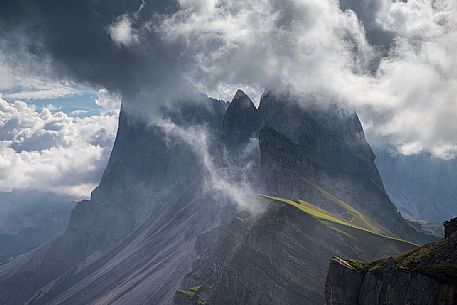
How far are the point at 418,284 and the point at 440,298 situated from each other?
29.8ft

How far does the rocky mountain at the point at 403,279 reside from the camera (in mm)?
111562

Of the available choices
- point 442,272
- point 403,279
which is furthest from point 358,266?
point 442,272

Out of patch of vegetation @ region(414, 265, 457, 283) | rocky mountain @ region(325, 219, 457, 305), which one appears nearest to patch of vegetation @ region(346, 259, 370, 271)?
rocky mountain @ region(325, 219, 457, 305)

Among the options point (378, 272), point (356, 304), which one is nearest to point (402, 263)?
point (378, 272)

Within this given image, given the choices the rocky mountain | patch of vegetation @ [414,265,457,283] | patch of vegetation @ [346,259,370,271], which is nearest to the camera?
patch of vegetation @ [414,265,457,283]

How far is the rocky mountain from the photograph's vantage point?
112m

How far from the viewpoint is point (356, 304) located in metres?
140

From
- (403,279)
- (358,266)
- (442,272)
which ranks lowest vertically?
(403,279)

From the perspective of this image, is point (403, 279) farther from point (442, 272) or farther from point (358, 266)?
point (358, 266)

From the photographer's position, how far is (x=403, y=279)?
12469cm

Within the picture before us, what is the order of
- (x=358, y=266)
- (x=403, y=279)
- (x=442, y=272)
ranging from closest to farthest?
(x=442, y=272), (x=403, y=279), (x=358, y=266)

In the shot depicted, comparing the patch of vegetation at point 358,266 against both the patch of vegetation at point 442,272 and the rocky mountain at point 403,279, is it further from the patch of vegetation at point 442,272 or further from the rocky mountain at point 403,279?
the patch of vegetation at point 442,272

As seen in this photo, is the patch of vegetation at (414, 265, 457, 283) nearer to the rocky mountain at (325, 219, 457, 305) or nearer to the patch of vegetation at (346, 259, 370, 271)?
the rocky mountain at (325, 219, 457, 305)

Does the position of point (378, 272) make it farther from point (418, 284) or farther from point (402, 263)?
point (418, 284)
